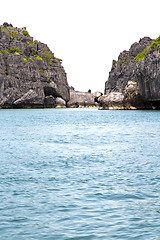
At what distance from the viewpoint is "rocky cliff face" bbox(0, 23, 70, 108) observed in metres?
146

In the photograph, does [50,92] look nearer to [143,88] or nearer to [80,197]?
[143,88]

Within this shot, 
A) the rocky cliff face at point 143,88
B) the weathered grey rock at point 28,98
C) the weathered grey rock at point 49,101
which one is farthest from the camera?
the weathered grey rock at point 49,101

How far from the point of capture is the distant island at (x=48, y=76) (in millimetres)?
105394

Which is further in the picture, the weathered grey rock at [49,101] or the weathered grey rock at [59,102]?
the weathered grey rock at [59,102]

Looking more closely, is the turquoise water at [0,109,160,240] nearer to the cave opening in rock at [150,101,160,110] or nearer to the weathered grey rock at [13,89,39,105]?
the cave opening in rock at [150,101,160,110]

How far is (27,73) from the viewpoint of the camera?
6152 inches

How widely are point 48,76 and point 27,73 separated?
1531 cm

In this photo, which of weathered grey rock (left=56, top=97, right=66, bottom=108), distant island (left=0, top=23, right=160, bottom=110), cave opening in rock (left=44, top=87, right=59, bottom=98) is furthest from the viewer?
weathered grey rock (left=56, top=97, right=66, bottom=108)

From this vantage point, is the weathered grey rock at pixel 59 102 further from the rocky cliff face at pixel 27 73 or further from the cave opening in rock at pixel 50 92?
the cave opening in rock at pixel 50 92

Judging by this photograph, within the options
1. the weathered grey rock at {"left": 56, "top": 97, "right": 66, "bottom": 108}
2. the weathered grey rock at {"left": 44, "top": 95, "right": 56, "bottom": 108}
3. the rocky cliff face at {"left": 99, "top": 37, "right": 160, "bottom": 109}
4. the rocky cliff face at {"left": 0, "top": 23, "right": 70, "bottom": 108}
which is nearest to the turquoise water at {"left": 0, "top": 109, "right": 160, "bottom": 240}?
the rocky cliff face at {"left": 99, "top": 37, "right": 160, "bottom": 109}

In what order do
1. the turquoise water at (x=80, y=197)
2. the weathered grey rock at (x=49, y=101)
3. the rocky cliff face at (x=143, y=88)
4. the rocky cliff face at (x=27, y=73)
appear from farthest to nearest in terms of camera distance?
the weathered grey rock at (x=49, y=101) < the rocky cliff face at (x=27, y=73) < the rocky cliff face at (x=143, y=88) < the turquoise water at (x=80, y=197)

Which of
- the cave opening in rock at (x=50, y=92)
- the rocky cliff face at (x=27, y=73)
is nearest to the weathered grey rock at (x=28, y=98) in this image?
the rocky cliff face at (x=27, y=73)

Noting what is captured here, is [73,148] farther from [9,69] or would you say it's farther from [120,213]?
[9,69]

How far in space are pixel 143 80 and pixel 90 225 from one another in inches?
3940
